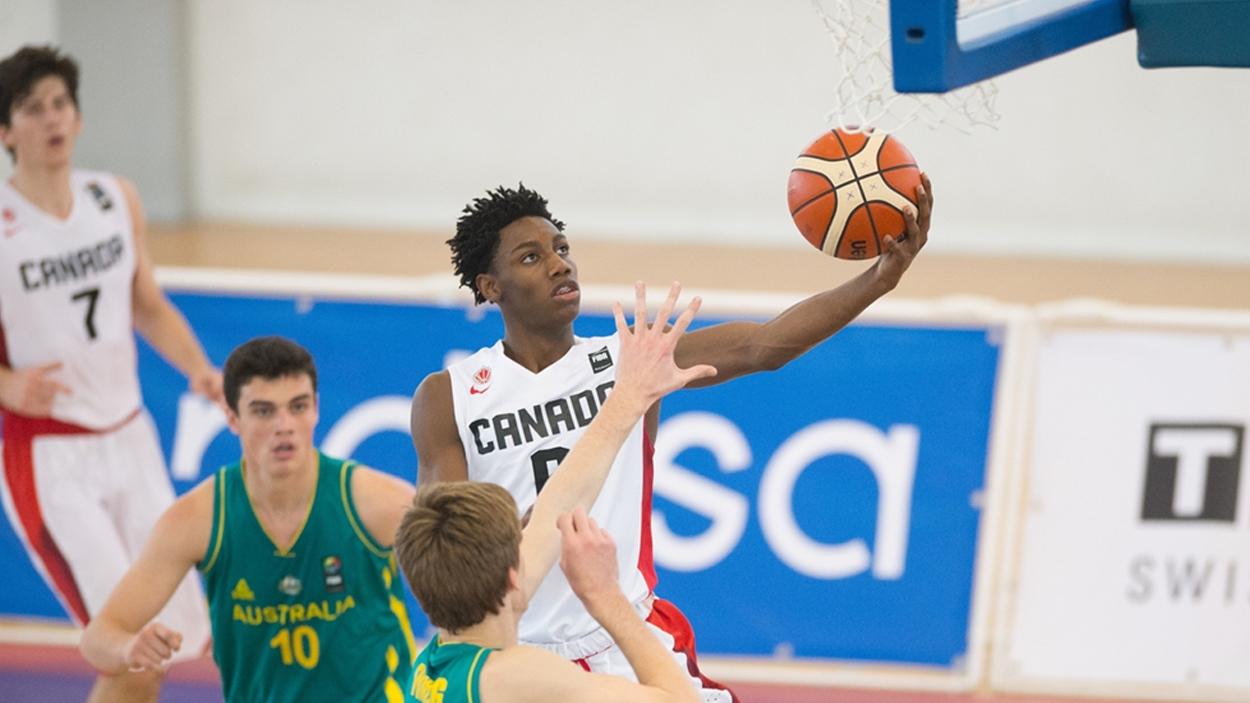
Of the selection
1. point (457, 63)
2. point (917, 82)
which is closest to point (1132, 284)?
point (457, 63)

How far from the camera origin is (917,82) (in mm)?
3371

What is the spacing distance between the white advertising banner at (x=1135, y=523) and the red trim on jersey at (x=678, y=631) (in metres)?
2.91

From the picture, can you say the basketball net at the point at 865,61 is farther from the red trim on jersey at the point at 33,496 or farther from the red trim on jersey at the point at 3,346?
the red trim on jersey at the point at 3,346

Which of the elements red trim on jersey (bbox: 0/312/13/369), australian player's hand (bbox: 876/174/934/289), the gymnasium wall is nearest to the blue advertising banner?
red trim on jersey (bbox: 0/312/13/369)

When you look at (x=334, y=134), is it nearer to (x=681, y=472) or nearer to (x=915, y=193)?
(x=681, y=472)

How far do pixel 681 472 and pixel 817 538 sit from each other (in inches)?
25.2

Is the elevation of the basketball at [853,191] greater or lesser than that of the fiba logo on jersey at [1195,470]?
greater

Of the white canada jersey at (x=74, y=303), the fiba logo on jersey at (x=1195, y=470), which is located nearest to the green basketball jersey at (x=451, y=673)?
the white canada jersey at (x=74, y=303)

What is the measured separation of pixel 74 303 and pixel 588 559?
3.95 m

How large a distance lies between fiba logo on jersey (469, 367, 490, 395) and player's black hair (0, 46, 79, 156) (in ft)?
9.61

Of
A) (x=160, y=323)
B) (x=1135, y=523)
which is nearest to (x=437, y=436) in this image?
(x=160, y=323)

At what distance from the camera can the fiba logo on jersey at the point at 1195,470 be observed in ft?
21.4

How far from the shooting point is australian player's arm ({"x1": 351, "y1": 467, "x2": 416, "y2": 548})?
466cm

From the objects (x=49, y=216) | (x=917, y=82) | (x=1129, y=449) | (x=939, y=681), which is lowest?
(x=939, y=681)
